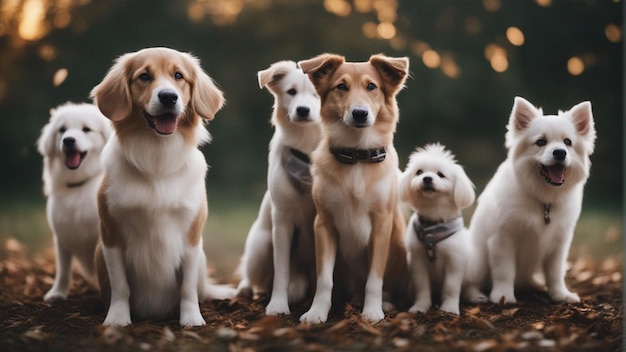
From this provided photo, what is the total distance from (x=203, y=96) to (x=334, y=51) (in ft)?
10.5

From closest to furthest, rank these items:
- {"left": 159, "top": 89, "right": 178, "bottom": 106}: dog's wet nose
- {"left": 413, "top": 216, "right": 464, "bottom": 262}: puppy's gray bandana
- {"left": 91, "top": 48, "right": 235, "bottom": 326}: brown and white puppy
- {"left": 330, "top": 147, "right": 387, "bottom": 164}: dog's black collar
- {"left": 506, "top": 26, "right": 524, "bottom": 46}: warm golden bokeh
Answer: {"left": 159, "top": 89, "right": 178, "bottom": 106}: dog's wet nose < {"left": 91, "top": 48, "right": 235, "bottom": 326}: brown and white puppy < {"left": 330, "top": 147, "right": 387, "bottom": 164}: dog's black collar < {"left": 413, "top": 216, "right": 464, "bottom": 262}: puppy's gray bandana < {"left": 506, "top": 26, "right": 524, "bottom": 46}: warm golden bokeh

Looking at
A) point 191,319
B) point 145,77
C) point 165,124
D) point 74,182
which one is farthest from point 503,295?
point 74,182

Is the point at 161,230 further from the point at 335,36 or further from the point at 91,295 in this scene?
the point at 335,36

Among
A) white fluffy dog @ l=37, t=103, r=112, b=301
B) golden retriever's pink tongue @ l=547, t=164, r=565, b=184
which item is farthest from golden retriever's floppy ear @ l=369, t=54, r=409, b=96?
white fluffy dog @ l=37, t=103, r=112, b=301

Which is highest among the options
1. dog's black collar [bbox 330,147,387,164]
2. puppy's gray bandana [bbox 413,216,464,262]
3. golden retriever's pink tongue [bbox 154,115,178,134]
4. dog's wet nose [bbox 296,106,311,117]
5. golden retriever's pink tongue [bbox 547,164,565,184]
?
A: dog's wet nose [bbox 296,106,311,117]

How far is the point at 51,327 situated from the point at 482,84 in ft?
15.3

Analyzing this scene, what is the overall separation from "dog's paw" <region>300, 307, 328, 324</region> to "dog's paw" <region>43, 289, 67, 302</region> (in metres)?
1.66

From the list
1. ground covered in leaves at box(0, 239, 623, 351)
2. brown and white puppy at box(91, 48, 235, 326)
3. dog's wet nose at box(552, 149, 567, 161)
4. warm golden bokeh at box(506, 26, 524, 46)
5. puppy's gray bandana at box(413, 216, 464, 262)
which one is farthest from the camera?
warm golden bokeh at box(506, 26, 524, 46)

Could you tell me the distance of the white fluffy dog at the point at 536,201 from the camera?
3594 millimetres

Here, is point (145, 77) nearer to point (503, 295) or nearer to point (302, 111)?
point (302, 111)

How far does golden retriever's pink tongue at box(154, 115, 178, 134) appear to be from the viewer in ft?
10.2

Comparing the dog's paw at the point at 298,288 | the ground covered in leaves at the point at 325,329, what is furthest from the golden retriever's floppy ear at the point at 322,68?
the ground covered in leaves at the point at 325,329

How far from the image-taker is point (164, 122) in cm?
311

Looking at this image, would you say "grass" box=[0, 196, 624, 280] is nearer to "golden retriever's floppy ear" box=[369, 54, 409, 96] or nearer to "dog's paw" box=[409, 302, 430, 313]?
"dog's paw" box=[409, 302, 430, 313]
